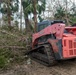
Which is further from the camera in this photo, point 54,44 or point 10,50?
point 10,50

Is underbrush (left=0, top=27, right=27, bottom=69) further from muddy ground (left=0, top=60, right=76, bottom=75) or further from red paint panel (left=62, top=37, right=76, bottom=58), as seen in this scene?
red paint panel (left=62, top=37, right=76, bottom=58)

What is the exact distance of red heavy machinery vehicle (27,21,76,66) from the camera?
866 centimetres

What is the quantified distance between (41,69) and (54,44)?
4.40ft

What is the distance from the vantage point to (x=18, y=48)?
37.4ft

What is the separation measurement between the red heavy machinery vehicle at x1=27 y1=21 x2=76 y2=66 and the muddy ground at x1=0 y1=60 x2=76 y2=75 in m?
0.34

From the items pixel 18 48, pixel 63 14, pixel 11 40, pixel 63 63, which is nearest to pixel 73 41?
pixel 63 63

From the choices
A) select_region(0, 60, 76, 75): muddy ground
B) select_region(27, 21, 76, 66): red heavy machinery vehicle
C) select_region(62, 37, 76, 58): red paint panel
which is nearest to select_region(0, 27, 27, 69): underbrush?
select_region(0, 60, 76, 75): muddy ground

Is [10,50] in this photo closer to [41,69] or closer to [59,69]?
[41,69]

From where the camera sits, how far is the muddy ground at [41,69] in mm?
8661

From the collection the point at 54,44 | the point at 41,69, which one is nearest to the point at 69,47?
the point at 54,44

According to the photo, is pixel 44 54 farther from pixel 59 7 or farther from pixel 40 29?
pixel 59 7

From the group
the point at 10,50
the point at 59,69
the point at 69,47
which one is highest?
the point at 69,47

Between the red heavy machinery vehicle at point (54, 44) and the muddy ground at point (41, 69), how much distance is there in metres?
0.34

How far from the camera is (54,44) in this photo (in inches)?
355
